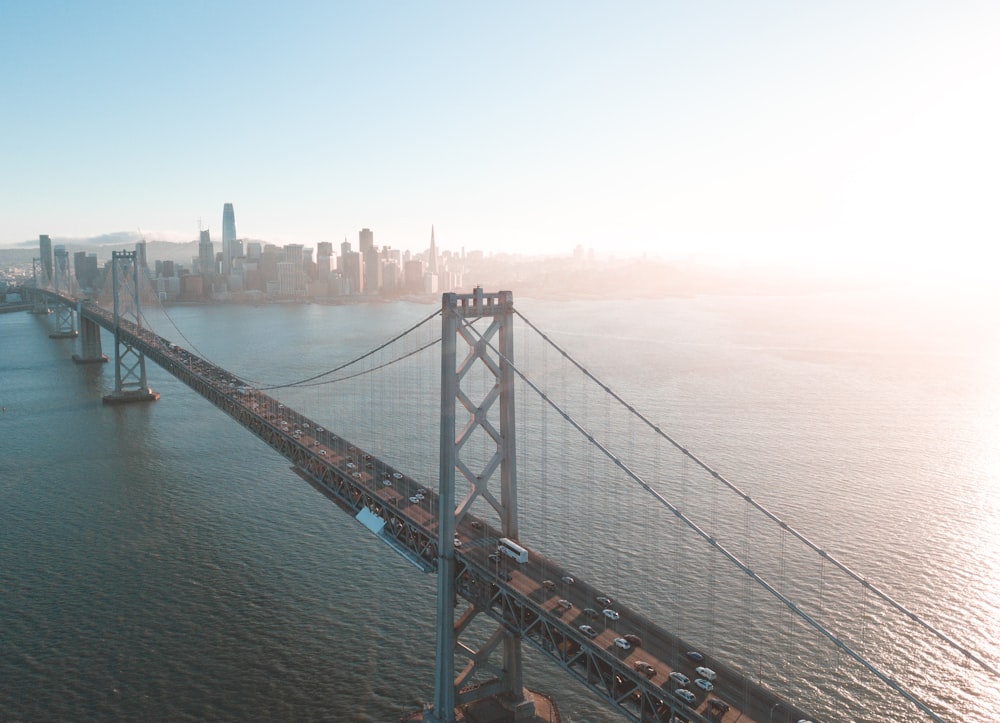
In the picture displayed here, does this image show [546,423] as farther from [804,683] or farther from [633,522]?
[804,683]

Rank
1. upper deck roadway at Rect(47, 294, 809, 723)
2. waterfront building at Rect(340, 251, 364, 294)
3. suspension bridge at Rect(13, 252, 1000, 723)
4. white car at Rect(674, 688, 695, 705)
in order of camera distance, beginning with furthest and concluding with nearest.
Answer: waterfront building at Rect(340, 251, 364, 294) → suspension bridge at Rect(13, 252, 1000, 723) → upper deck roadway at Rect(47, 294, 809, 723) → white car at Rect(674, 688, 695, 705)

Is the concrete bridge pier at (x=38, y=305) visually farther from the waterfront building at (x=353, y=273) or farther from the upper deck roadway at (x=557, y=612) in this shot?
the upper deck roadway at (x=557, y=612)

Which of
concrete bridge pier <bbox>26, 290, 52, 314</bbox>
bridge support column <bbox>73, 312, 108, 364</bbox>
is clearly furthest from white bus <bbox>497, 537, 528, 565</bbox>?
concrete bridge pier <bbox>26, 290, 52, 314</bbox>

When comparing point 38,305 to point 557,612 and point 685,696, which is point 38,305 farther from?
point 685,696

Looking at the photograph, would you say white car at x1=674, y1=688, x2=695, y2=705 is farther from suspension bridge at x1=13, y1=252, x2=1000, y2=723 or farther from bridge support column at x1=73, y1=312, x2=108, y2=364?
bridge support column at x1=73, y1=312, x2=108, y2=364

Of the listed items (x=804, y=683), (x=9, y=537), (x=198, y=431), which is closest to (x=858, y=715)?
(x=804, y=683)

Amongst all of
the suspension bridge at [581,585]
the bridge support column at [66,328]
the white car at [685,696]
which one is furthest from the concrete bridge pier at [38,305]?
the white car at [685,696]
